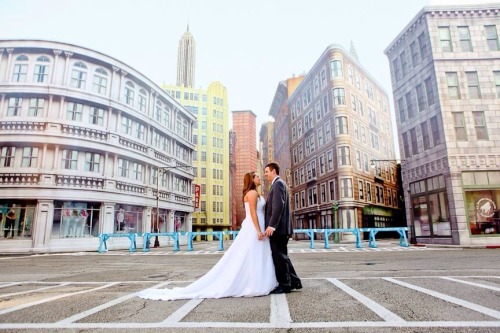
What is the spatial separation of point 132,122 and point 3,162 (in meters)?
10.5

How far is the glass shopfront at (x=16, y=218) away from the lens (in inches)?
883

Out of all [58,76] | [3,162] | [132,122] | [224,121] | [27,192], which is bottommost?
[27,192]

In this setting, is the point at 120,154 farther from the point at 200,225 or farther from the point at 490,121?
the point at 200,225

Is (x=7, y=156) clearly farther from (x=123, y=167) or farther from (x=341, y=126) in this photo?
(x=341, y=126)

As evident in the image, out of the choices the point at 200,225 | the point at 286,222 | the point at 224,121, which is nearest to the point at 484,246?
the point at 286,222

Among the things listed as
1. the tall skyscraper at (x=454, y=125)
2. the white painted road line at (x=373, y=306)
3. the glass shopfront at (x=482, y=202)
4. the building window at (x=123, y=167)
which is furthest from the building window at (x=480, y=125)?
the building window at (x=123, y=167)

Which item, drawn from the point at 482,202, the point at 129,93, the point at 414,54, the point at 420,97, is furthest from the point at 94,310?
the point at 129,93

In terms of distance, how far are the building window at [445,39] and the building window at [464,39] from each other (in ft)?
2.29

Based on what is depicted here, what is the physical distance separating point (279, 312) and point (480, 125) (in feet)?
75.1

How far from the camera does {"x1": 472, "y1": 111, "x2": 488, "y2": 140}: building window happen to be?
20.4 metres

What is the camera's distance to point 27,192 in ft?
74.2

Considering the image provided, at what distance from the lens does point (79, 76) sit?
86.6 ft

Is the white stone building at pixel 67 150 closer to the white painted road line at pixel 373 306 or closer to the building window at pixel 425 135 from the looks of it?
the white painted road line at pixel 373 306

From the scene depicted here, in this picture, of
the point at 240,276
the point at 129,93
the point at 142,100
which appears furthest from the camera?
the point at 142,100
